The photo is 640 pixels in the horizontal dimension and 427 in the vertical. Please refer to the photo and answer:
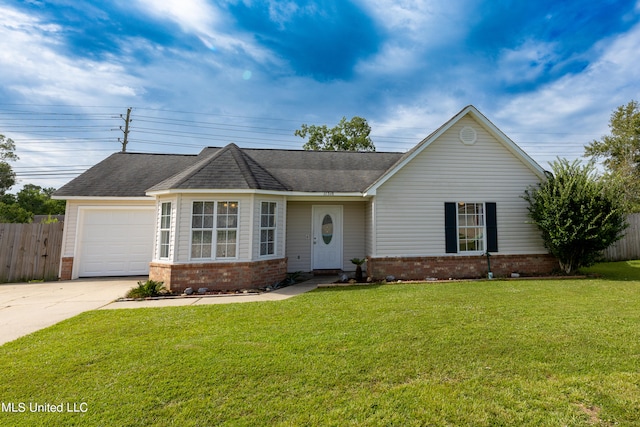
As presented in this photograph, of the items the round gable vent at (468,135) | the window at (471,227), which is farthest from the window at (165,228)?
the round gable vent at (468,135)

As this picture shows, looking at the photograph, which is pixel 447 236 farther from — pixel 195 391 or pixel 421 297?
pixel 195 391

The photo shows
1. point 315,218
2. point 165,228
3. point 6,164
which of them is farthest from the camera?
point 6,164

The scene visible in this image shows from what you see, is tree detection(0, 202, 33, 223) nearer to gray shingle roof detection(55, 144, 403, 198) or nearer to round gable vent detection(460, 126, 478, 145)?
gray shingle roof detection(55, 144, 403, 198)

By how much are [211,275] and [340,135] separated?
73.4 ft

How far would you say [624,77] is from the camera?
11.0m

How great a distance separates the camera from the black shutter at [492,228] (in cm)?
947

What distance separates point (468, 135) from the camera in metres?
9.60

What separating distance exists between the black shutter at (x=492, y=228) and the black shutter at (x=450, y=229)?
1197mm

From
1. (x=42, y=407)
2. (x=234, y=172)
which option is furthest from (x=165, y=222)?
(x=42, y=407)

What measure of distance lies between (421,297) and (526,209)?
6229 millimetres

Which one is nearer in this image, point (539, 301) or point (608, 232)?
point (539, 301)

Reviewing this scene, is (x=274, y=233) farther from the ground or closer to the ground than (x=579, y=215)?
closer to the ground

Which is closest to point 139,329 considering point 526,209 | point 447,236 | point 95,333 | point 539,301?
point 95,333

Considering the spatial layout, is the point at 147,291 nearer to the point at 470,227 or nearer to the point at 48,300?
the point at 48,300
